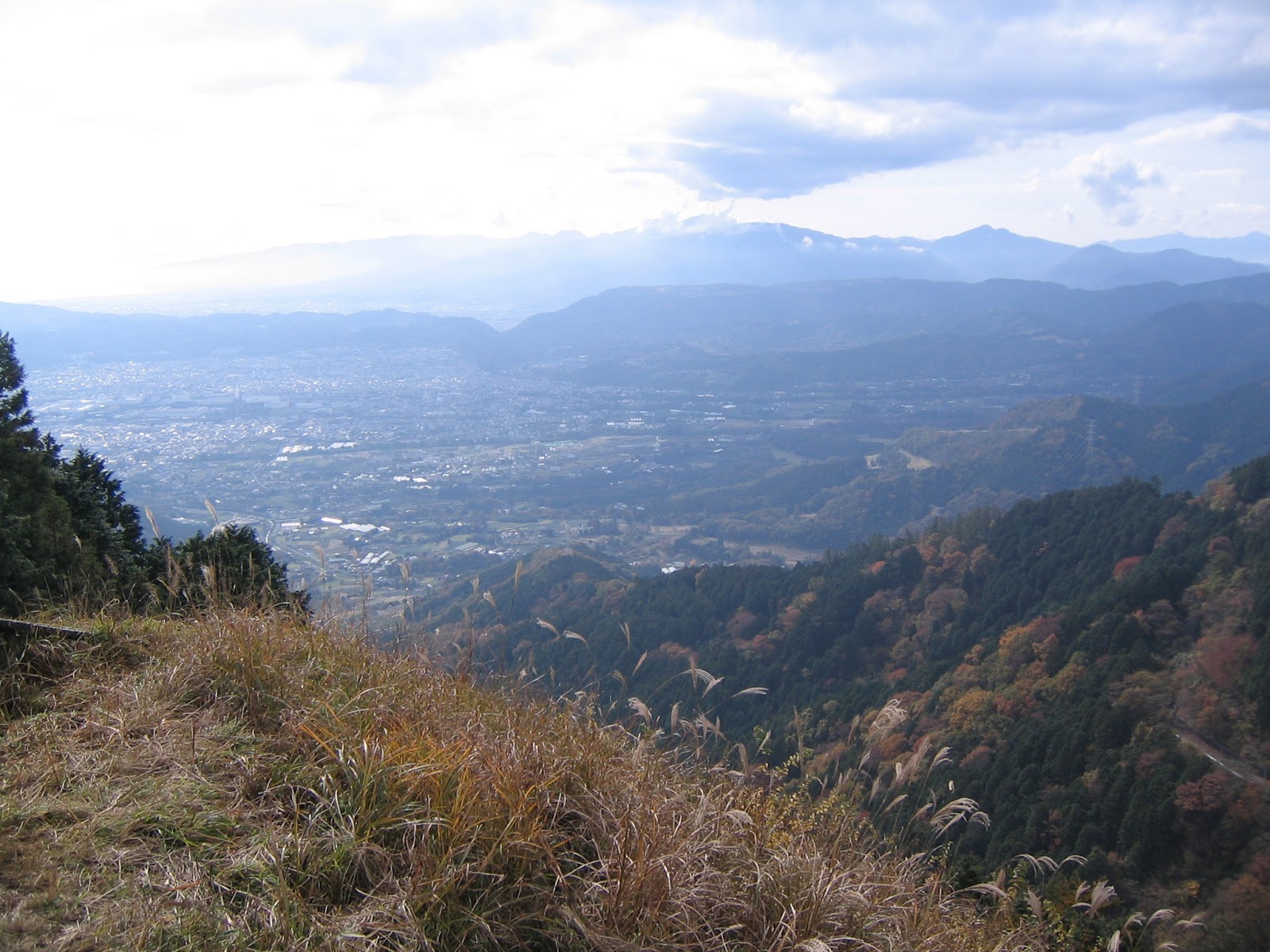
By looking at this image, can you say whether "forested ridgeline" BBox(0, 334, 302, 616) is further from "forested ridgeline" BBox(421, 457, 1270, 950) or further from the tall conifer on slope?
"forested ridgeline" BBox(421, 457, 1270, 950)

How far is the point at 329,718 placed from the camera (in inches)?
123

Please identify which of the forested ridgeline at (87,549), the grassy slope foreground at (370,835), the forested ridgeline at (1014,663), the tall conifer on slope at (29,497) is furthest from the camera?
the forested ridgeline at (1014,663)

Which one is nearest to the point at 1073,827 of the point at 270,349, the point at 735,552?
the point at 735,552

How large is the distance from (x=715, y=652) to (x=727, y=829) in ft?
101

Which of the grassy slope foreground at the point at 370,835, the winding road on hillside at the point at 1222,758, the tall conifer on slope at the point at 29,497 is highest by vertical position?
the tall conifer on slope at the point at 29,497

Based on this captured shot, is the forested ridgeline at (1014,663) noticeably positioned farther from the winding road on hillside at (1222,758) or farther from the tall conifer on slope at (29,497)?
the tall conifer on slope at (29,497)

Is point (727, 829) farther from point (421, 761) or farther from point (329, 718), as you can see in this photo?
point (329, 718)

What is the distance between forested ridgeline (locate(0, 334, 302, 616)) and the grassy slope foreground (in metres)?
1.17

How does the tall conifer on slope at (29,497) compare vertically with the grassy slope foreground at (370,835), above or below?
above

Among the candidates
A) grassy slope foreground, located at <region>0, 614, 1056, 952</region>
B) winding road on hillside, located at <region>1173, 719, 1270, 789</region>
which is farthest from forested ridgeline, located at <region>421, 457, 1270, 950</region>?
grassy slope foreground, located at <region>0, 614, 1056, 952</region>

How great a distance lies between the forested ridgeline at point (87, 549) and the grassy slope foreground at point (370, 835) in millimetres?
1173

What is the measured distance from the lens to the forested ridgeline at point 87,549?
200 inches

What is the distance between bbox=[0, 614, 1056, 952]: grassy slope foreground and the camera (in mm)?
2211

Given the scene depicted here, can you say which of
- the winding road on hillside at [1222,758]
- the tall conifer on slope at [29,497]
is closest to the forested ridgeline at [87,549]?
the tall conifer on slope at [29,497]
